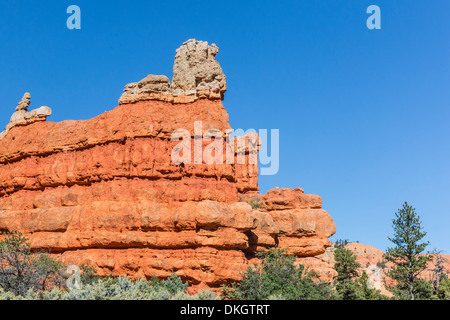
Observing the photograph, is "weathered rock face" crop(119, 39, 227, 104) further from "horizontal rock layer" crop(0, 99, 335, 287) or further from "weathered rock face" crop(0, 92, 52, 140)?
"weathered rock face" crop(0, 92, 52, 140)

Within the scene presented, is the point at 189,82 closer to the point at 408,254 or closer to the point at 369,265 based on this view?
the point at 408,254

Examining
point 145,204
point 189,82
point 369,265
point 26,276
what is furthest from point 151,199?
point 369,265

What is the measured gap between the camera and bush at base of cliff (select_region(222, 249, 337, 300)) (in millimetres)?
29672

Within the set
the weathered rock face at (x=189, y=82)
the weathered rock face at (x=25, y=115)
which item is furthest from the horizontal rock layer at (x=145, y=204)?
the weathered rock face at (x=25, y=115)

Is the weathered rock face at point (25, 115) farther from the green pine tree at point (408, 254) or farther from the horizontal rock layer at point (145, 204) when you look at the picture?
the green pine tree at point (408, 254)

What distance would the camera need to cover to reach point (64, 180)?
123ft

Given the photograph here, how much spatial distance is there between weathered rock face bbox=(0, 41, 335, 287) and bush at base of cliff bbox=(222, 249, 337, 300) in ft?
2.80

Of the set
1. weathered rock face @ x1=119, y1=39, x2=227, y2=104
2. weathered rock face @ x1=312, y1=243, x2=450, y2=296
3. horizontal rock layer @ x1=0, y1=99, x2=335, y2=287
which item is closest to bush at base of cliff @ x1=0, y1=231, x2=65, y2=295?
horizontal rock layer @ x1=0, y1=99, x2=335, y2=287

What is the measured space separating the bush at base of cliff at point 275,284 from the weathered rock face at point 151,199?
0.85 metres

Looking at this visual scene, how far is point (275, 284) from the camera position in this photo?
31562 mm

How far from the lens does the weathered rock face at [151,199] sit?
100ft

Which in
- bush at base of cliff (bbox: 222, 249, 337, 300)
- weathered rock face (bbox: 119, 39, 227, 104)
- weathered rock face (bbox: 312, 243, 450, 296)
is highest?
weathered rock face (bbox: 119, 39, 227, 104)

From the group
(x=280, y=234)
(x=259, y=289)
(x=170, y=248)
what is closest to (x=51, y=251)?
(x=170, y=248)

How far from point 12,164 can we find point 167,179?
17.7 metres
